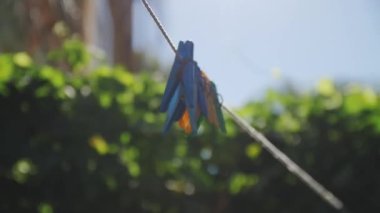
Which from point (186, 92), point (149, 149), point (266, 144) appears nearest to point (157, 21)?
point (186, 92)

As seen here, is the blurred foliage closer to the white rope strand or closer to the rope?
the rope

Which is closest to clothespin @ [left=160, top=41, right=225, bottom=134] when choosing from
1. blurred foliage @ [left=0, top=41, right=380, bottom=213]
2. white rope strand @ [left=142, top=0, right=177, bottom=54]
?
white rope strand @ [left=142, top=0, right=177, bottom=54]

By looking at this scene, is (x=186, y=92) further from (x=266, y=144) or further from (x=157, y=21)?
(x=266, y=144)

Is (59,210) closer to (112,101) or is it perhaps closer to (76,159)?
(76,159)

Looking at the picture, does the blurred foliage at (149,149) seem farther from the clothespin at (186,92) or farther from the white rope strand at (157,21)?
the white rope strand at (157,21)

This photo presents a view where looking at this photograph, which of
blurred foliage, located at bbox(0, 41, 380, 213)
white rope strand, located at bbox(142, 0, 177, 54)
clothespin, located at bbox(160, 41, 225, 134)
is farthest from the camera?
blurred foliage, located at bbox(0, 41, 380, 213)
